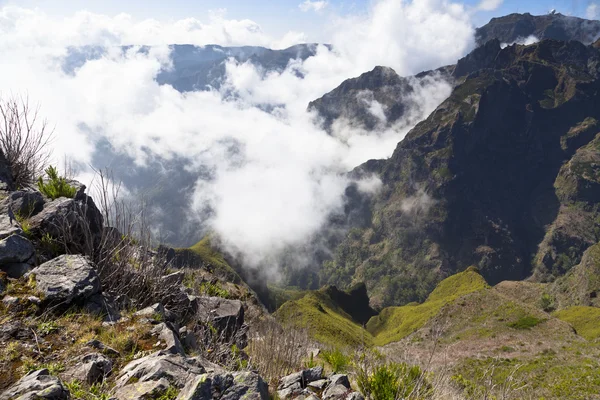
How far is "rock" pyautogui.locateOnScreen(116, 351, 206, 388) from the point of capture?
494 cm

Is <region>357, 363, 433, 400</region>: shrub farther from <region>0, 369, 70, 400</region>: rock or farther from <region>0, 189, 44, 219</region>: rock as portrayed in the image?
<region>0, 189, 44, 219</region>: rock

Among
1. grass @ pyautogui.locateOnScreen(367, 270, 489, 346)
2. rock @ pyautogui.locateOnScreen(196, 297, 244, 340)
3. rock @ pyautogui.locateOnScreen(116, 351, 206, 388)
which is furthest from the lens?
grass @ pyautogui.locateOnScreen(367, 270, 489, 346)

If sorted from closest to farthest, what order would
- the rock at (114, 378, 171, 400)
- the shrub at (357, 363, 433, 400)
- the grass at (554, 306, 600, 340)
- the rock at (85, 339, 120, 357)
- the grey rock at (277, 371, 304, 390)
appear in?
the rock at (114, 378, 171, 400) < the rock at (85, 339, 120, 357) < the shrub at (357, 363, 433, 400) < the grey rock at (277, 371, 304, 390) < the grass at (554, 306, 600, 340)

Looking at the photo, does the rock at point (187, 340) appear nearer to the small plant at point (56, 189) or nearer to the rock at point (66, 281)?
the rock at point (66, 281)

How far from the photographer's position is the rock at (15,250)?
7113mm

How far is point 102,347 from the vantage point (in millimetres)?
5812

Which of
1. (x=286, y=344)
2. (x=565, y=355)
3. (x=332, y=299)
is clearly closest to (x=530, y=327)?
(x=565, y=355)

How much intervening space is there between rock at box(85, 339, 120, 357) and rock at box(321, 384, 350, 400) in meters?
3.84

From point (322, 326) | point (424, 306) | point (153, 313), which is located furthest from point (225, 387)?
point (424, 306)

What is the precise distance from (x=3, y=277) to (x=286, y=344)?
6445 millimetres

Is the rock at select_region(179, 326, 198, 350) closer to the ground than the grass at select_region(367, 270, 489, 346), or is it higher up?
higher up

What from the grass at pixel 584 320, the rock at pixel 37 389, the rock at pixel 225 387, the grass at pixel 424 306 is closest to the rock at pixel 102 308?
the rock at pixel 37 389

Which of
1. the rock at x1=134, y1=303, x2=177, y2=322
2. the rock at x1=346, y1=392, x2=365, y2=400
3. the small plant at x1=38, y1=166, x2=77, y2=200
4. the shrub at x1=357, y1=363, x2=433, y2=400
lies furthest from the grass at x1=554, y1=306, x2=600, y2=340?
the small plant at x1=38, y1=166, x2=77, y2=200

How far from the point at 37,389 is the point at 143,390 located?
123 centimetres
